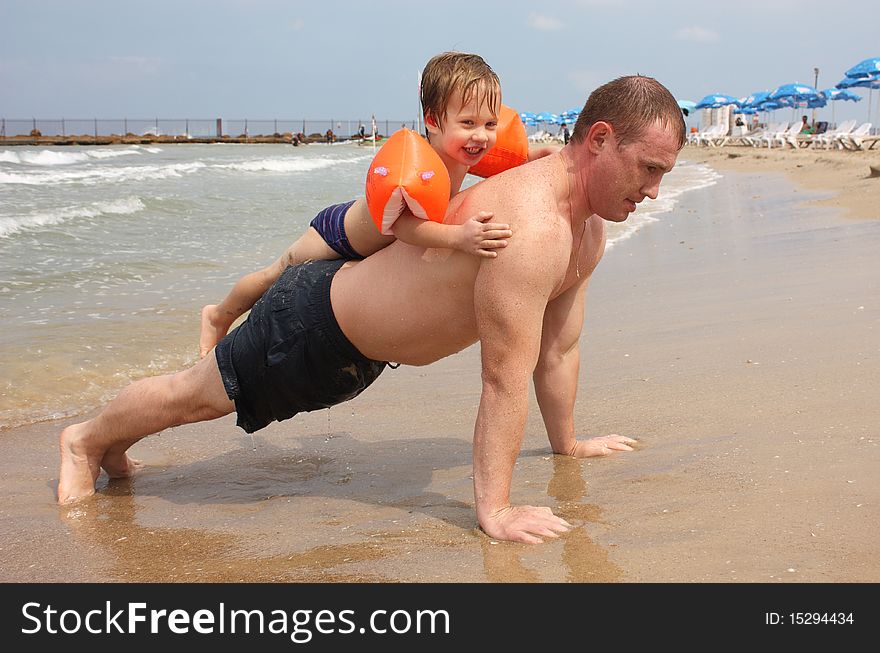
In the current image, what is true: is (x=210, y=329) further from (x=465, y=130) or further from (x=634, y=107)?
(x=634, y=107)

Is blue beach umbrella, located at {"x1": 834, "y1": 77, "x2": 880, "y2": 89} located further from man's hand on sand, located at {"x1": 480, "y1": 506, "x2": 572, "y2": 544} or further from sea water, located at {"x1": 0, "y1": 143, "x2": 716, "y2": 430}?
man's hand on sand, located at {"x1": 480, "y1": 506, "x2": 572, "y2": 544}

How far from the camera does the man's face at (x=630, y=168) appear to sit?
290cm

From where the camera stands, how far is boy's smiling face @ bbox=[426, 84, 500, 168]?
3209 mm

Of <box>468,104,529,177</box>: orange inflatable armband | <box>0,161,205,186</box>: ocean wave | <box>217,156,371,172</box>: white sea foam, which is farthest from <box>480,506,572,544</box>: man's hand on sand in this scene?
<box>217,156,371,172</box>: white sea foam

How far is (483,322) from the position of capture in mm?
2965

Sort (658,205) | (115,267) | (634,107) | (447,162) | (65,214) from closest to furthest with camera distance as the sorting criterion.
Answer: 1. (634,107)
2. (447,162)
3. (115,267)
4. (65,214)
5. (658,205)

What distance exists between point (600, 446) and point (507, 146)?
125 cm

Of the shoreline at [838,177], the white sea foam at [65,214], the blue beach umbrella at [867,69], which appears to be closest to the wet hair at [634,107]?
the shoreline at [838,177]

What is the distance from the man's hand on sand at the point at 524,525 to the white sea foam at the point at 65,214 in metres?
10.3

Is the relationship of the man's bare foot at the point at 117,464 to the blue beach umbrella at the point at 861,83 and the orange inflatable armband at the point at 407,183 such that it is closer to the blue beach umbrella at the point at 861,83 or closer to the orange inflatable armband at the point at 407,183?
the orange inflatable armband at the point at 407,183

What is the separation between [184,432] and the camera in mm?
4754

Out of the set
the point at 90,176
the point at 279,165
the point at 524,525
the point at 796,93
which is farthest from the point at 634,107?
the point at 796,93
